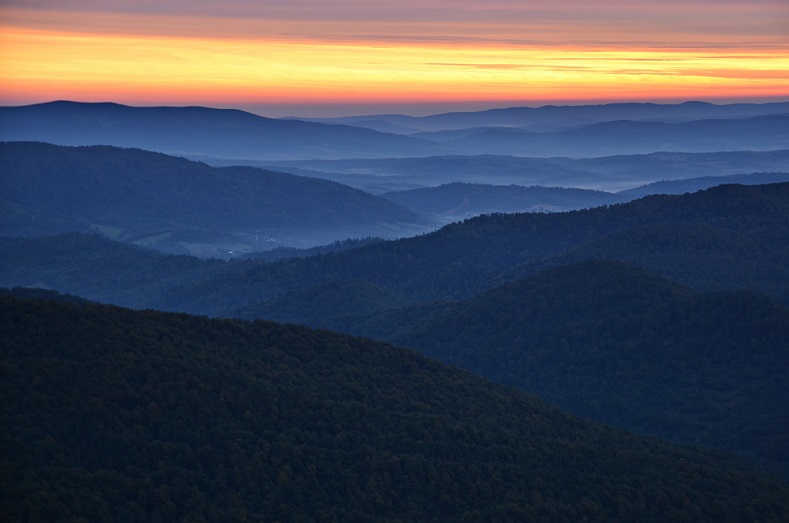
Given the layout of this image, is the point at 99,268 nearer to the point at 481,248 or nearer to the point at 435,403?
the point at 481,248

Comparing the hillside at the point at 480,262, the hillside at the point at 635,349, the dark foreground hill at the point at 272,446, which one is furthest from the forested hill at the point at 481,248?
the dark foreground hill at the point at 272,446

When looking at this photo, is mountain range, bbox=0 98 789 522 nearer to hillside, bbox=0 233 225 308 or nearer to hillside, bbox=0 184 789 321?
hillside, bbox=0 184 789 321

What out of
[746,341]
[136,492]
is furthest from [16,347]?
[746,341]

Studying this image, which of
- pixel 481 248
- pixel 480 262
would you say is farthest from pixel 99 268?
pixel 480 262

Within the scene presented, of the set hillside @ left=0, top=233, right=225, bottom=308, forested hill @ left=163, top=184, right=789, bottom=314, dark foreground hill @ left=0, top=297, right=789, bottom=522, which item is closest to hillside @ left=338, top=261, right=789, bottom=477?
dark foreground hill @ left=0, top=297, right=789, bottom=522

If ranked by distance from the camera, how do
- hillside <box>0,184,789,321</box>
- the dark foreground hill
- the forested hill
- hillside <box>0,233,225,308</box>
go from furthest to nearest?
hillside <box>0,233,225,308</box> → the forested hill → hillside <box>0,184,789,321</box> → the dark foreground hill
